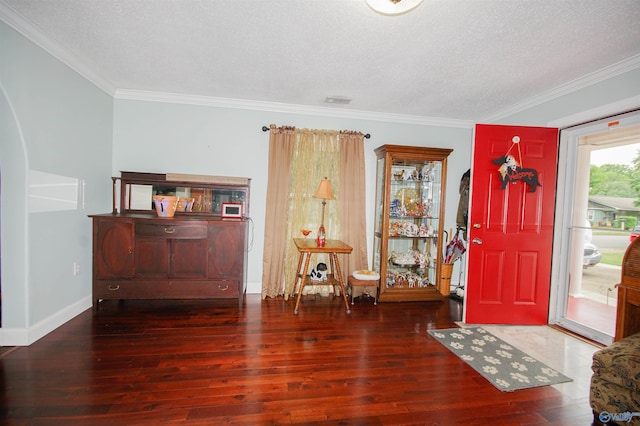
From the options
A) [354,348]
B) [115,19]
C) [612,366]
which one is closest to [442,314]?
[354,348]

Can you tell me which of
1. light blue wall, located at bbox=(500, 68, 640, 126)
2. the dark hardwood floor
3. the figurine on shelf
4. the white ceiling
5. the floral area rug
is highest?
the white ceiling

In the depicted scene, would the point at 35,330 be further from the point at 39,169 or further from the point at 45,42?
the point at 45,42

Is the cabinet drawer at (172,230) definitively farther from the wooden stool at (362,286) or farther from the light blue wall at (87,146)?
the wooden stool at (362,286)

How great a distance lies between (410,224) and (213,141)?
2803 mm

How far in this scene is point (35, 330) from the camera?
8.04ft

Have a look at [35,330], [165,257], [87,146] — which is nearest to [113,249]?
[165,257]

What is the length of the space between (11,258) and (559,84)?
204 inches

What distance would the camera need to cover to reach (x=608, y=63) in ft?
8.21

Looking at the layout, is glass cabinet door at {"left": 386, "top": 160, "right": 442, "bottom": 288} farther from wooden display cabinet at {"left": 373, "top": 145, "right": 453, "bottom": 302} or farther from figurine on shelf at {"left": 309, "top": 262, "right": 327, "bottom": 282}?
figurine on shelf at {"left": 309, "top": 262, "right": 327, "bottom": 282}

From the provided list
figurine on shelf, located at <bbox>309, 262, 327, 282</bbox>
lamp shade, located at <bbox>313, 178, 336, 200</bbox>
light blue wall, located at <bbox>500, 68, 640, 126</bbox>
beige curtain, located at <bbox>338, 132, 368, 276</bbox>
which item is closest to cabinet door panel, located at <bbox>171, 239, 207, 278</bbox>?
figurine on shelf, located at <bbox>309, 262, 327, 282</bbox>

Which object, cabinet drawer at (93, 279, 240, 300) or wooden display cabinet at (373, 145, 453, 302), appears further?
wooden display cabinet at (373, 145, 453, 302)

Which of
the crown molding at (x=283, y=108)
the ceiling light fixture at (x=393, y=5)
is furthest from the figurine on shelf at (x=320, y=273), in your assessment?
the ceiling light fixture at (x=393, y=5)

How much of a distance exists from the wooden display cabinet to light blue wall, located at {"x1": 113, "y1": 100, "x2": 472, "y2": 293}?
0.98ft

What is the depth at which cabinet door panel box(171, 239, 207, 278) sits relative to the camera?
3.18m
